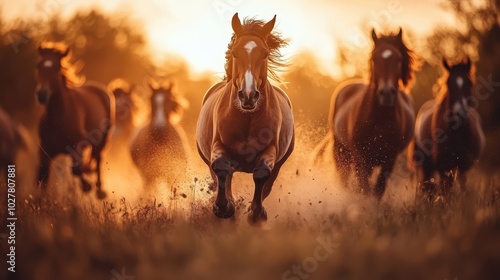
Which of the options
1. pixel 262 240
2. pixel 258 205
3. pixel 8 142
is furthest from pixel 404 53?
pixel 8 142

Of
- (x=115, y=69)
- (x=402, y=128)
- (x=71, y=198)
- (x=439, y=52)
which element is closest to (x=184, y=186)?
(x=71, y=198)

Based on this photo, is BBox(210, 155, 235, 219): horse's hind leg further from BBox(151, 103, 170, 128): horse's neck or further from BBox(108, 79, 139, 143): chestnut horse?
BBox(108, 79, 139, 143): chestnut horse

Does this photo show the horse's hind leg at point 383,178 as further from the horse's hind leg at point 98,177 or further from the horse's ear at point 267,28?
the horse's hind leg at point 98,177

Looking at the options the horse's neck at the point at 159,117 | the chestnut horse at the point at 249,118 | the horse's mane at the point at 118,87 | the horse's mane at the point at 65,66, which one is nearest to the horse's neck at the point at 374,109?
the chestnut horse at the point at 249,118

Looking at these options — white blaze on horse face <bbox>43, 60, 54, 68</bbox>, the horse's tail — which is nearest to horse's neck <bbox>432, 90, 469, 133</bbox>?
the horse's tail

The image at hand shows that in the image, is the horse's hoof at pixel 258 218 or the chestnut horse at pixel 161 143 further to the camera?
the chestnut horse at pixel 161 143

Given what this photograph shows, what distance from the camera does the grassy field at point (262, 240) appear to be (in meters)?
5.56

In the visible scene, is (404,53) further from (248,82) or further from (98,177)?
(98,177)

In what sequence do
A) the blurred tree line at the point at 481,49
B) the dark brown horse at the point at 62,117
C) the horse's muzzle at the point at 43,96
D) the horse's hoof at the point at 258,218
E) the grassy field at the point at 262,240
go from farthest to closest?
the blurred tree line at the point at 481,49, the dark brown horse at the point at 62,117, the horse's muzzle at the point at 43,96, the horse's hoof at the point at 258,218, the grassy field at the point at 262,240

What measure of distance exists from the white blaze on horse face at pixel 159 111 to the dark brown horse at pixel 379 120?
10.3 ft

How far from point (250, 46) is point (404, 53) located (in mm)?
3160

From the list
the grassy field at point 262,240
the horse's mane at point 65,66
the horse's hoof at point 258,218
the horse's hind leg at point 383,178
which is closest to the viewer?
the grassy field at point 262,240

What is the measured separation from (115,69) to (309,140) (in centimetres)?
1664

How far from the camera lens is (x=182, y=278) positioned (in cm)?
537
